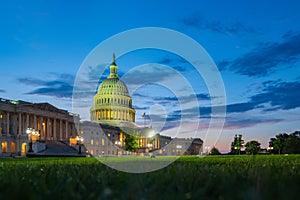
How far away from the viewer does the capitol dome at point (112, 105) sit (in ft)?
487

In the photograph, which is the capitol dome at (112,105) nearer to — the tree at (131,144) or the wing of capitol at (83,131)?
the wing of capitol at (83,131)

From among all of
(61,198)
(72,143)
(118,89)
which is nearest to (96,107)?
(118,89)

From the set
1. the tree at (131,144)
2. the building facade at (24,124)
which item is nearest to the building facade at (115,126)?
the tree at (131,144)

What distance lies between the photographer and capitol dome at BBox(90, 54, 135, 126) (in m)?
148

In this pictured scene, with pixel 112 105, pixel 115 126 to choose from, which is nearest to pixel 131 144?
pixel 115 126

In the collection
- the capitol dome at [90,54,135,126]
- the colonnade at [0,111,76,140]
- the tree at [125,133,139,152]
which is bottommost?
the tree at [125,133,139,152]

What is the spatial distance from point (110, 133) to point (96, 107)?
26.3m

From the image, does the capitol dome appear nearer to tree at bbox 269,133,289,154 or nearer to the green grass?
tree at bbox 269,133,289,154

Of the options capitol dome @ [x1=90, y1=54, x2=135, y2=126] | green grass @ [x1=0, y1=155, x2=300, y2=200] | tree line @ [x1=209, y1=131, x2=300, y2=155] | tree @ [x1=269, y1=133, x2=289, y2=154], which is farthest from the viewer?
capitol dome @ [x1=90, y1=54, x2=135, y2=126]

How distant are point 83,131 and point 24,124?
3461 centimetres

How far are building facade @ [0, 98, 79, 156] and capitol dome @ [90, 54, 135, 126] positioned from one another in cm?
4701

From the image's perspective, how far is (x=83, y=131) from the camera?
120875 millimetres

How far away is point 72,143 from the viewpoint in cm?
10756

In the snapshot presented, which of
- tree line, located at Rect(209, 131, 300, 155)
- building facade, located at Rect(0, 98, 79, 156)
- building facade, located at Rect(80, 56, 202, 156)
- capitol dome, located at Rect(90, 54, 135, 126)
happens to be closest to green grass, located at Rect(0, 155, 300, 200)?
tree line, located at Rect(209, 131, 300, 155)
